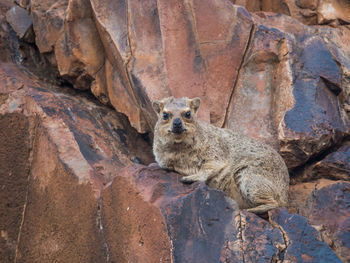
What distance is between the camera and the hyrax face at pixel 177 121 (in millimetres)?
7140

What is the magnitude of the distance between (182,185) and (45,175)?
9.12ft

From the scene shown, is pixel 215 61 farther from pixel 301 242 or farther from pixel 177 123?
pixel 301 242

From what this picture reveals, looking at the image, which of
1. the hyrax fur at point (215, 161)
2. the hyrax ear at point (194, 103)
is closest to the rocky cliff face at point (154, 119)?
the hyrax fur at point (215, 161)

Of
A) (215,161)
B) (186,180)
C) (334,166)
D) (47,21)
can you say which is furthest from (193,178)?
(47,21)

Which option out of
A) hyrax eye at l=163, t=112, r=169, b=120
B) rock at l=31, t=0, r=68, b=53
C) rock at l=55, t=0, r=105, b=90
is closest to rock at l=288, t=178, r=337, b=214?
hyrax eye at l=163, t=112, r=169, b=120

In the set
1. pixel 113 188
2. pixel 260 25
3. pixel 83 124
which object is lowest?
pixel 83 124

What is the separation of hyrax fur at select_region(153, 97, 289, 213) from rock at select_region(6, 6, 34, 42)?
5.44 metres

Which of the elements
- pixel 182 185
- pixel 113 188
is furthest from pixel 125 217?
pixel 182 185

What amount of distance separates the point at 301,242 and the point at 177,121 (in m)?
2.62

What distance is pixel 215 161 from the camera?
24.6 ft

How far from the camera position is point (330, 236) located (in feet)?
20.1

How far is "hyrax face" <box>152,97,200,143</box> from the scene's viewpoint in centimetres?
714

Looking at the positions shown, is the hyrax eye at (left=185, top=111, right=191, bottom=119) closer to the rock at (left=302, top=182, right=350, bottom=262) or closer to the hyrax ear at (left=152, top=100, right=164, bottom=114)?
the hyrax ear at (left=152, top=100, right=164, bottom=114)

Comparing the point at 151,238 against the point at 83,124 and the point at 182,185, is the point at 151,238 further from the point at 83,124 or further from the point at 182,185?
the point at 83,124
